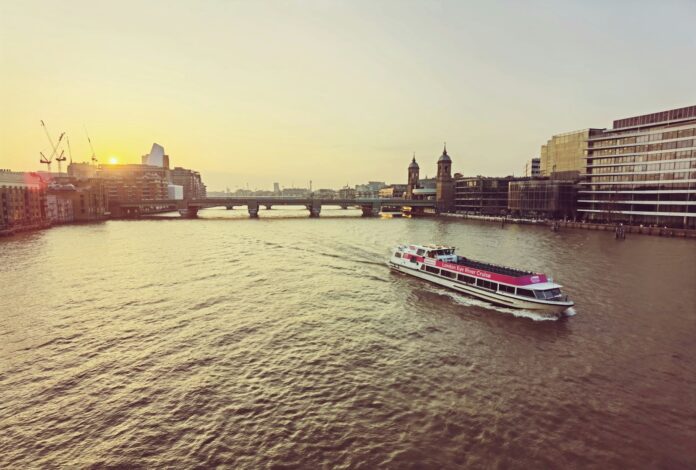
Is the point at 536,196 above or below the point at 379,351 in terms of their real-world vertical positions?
above

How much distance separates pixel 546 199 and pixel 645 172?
37.9 meters

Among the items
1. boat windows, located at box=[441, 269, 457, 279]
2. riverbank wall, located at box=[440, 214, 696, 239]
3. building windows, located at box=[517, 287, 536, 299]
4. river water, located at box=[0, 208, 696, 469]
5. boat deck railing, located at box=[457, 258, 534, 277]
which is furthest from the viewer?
riverbank wall, located at box=[440, 214, 696, 239]

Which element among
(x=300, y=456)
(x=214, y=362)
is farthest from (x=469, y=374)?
(x=214, y=362)

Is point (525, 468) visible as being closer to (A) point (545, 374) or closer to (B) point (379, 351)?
(A) point (545, 374)

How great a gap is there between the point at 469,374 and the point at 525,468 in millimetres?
9195

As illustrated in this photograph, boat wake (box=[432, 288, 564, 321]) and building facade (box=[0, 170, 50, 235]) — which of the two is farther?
building facade (box=[0, 170, 50, 235])

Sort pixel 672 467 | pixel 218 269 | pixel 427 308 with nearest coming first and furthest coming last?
1. pixel 672 467
2. pixel 427 308
3. pixel 218 269

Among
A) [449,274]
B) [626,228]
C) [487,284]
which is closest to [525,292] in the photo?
[487,284]

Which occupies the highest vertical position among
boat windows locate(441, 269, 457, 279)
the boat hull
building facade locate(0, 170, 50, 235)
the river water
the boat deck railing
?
building facade locate(0, 170, 50, 235)

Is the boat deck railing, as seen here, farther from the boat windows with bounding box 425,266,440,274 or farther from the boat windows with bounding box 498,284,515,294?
the boat windows with bounding box 425,266,440,274

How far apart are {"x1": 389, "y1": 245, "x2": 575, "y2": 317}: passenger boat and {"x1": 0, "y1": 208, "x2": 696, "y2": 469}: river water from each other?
6.23ft

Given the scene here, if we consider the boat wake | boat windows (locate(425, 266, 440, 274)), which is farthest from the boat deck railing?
the boat wake

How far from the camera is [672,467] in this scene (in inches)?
696

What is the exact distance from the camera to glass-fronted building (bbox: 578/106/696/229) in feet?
373
